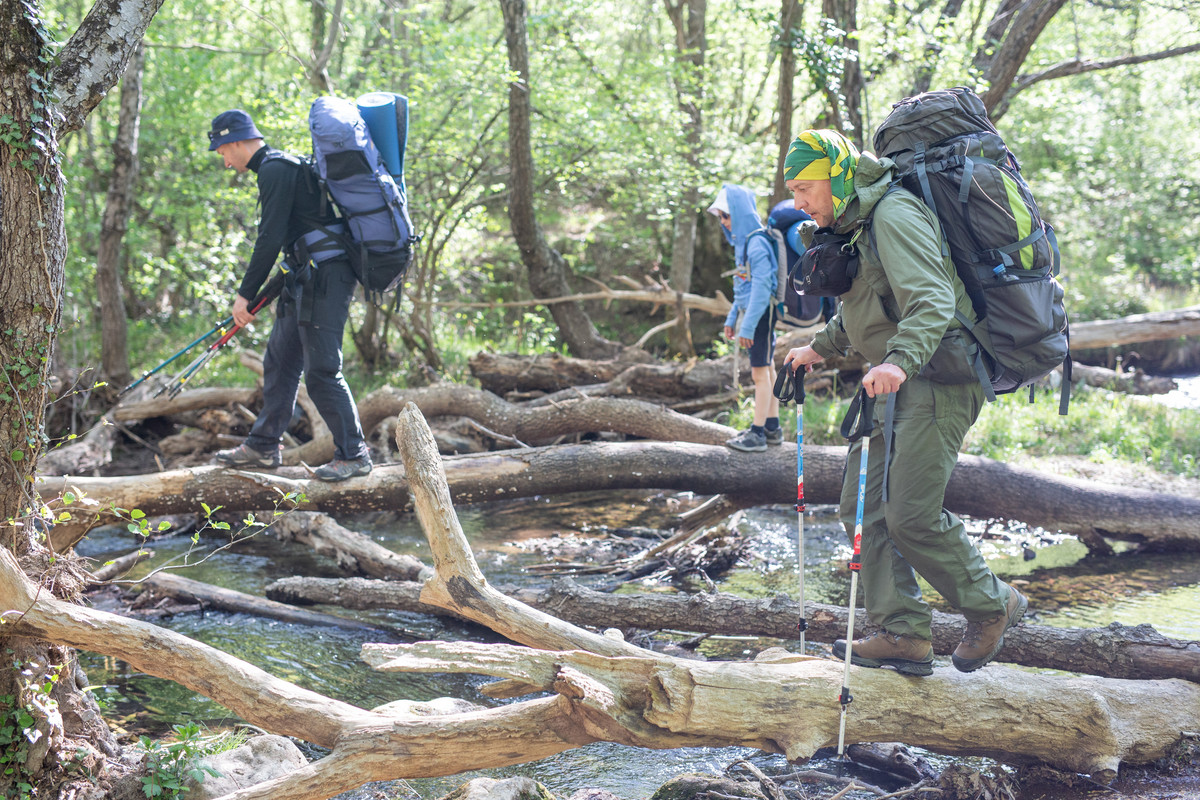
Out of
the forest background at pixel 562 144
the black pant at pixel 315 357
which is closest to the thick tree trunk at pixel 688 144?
the forest background at pixel 562 144

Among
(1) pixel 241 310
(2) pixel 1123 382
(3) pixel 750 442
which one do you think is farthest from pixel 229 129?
(2) pixel 1123 382

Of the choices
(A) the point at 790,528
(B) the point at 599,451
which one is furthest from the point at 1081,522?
(B) the point at 599,451

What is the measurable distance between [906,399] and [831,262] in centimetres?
61

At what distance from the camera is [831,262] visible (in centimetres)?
323

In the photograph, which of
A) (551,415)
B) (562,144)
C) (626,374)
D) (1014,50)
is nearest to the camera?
(551,415)

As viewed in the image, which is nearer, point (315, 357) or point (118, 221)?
point (315, 357)

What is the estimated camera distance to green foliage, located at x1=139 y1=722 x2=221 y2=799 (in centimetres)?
324

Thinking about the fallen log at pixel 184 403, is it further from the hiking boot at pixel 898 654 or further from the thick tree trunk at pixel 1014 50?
the thick tree trunk at pixel 1014 50

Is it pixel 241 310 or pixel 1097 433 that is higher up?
pixel 241 310

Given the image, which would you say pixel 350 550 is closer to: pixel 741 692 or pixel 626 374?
pixel 741 692

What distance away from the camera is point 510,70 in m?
9.67

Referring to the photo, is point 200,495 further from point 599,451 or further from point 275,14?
point 275,14

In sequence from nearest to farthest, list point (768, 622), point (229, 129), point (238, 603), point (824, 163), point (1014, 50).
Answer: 1. point (824, 163)
2. point (768, 622)
3. point (229, 129)
4. point (238, 603)
5. point (1014, 50)

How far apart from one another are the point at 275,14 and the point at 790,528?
14185 mm
